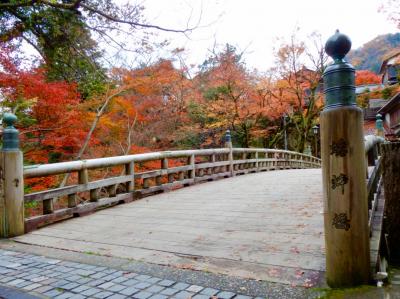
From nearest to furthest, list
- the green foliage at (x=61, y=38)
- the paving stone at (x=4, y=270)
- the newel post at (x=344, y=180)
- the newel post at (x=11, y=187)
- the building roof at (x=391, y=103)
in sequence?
the newel post at (x=344, y=180)
the paving stone at (x=4, y=270)
the newel post at (x=11, y=187)
the green foliage at (x=61, y=38)
the building roof at (x=391, y=103)

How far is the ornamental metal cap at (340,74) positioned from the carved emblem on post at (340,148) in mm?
214

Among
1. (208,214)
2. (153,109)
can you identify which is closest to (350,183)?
(208,214)

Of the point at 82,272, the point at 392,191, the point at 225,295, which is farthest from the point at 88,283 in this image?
the point at 392,191

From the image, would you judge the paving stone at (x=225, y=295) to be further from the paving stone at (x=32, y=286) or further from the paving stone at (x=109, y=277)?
the paving stone at (x=32, y=286)

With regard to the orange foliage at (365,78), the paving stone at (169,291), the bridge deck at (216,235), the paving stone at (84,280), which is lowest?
the paving stone at (84,280)

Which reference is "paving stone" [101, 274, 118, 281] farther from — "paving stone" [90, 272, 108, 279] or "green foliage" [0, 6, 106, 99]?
"green foliage" [0, 6, 106, 99]

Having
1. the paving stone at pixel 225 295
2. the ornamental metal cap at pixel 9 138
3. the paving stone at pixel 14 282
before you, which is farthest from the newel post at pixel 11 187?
the paving stone at pixel 225 295

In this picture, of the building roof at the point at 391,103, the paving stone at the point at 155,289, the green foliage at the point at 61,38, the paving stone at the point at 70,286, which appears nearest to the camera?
the paving stone at the point at 155,289

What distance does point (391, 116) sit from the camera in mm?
23719

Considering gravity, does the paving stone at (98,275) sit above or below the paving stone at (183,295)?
below

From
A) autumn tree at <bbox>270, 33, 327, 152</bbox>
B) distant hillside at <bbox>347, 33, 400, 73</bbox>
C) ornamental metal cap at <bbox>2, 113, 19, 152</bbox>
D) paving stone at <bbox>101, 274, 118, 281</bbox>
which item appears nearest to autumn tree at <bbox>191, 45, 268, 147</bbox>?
autumn tree at <bbox>270, 33, 327, 152</bbox>

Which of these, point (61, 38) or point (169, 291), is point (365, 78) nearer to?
point (61, 38)

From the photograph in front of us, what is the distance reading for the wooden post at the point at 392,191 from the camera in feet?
8.08

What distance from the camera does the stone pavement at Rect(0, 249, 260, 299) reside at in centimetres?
212
